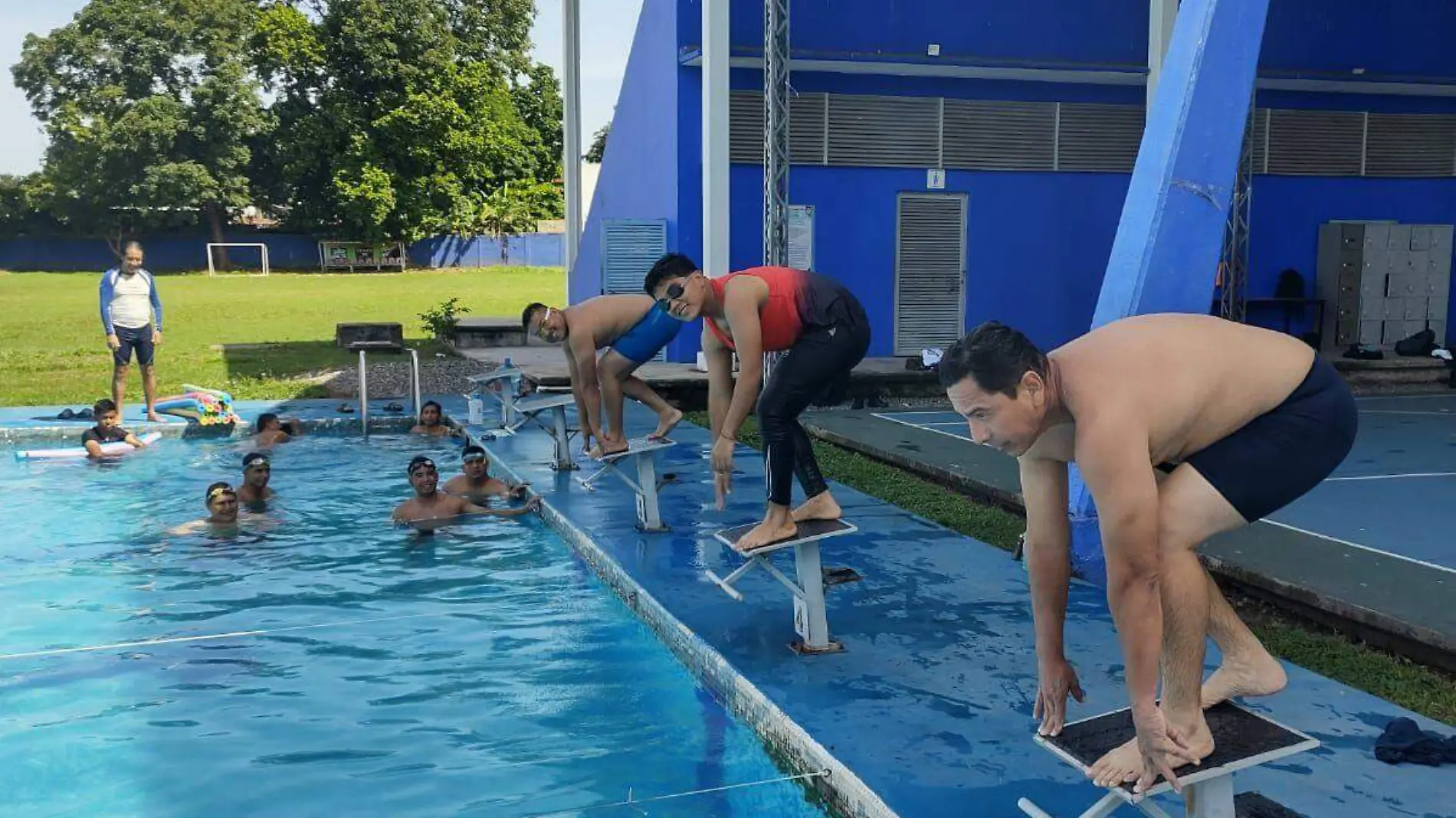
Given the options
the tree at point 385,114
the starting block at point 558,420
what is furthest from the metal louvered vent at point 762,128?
the tree at point 385,114

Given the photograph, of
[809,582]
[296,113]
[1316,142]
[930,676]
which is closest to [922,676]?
[930,676]

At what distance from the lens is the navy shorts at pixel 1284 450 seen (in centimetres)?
317

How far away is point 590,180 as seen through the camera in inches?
2072

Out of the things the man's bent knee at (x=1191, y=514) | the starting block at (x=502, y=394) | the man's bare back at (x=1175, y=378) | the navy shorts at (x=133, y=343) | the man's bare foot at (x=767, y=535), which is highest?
the man's bare back at (x=1175, y=378)

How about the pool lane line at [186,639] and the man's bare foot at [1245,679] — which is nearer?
the man's bare foot at [1245,679]

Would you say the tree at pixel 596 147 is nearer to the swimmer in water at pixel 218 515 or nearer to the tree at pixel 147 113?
the tree at pixel 147 113

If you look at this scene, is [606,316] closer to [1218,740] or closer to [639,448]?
[639,448]

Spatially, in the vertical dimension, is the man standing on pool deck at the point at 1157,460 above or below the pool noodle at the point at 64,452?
above

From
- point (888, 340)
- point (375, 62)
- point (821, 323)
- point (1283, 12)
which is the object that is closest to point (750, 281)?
point (821, 323)

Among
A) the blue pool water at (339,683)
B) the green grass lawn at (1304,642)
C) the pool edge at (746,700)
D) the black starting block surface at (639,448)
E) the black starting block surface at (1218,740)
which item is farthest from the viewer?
the black starting block surface at (639,448)

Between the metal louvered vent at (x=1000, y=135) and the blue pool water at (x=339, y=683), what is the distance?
1123cm

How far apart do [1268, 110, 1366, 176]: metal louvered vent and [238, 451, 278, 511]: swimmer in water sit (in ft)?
51.8

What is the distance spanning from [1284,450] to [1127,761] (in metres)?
0.92

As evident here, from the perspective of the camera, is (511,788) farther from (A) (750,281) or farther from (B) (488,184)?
(B) (488,184)
